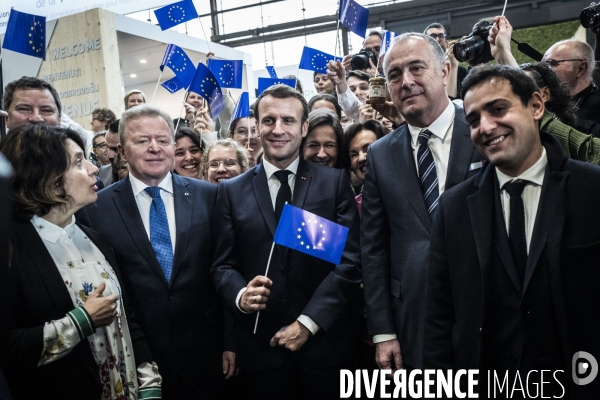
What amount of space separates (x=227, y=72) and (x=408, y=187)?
2.52 meters

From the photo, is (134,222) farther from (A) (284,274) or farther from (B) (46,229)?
(A) (284,274)

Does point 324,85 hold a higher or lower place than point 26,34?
lower

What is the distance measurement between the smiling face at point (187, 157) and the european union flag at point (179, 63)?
3.81 ft

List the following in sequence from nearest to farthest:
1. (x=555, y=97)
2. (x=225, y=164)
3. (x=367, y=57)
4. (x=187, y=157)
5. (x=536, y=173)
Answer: (x=536, y=173)
(x=555, y=97)
(x=225, y=164)
(x=187, y=157)
(x=367, y=57)

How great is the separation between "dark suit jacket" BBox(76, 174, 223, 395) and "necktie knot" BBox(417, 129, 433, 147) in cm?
98

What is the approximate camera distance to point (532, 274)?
5.24 ft

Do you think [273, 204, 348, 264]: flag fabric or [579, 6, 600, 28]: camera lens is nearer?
[273, 204, 348, 264]: flag fabric

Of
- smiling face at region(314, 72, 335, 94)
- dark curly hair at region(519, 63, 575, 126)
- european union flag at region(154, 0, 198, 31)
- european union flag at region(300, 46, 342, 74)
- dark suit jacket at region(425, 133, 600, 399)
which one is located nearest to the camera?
dark suit jacket at region(425, 133, 600, 399)

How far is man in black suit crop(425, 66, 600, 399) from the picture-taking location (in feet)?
5.14

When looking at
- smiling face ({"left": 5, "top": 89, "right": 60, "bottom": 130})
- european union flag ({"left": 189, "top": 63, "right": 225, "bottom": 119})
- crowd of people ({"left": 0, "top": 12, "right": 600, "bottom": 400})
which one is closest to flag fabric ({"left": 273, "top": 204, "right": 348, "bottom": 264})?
crowd of people ({"left": 0, "top": 12, "right": 600, "bottom": 400})


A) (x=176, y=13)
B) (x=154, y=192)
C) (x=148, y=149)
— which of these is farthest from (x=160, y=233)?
(x=176, y=13)

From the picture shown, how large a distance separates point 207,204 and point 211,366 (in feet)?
2.31

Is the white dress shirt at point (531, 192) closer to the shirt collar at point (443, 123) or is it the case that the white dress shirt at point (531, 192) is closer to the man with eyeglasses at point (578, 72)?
the shirt collar at point (443, 123)

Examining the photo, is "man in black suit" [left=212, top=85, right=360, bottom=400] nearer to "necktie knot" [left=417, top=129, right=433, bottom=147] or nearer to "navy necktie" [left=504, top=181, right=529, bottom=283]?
"necktie knot" [left=417, top=129, right=433, bottom=147]
